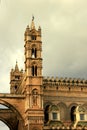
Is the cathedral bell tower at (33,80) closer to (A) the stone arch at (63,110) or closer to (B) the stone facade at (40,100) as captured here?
(B) the stone facade at (40,100)

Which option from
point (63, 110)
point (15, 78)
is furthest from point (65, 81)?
point (15, 78)

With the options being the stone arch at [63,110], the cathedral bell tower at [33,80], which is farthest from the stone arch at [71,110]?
the cathedral bell tower at [33,80]

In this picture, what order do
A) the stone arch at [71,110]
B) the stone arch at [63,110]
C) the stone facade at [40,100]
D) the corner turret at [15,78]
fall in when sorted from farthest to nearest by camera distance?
1. the corner turret at [15,78]
2. the stone arch at [71,110]
3. the stone arch at [63,110]
4. the stone facade at [40,100]

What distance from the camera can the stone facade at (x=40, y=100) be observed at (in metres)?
48.2

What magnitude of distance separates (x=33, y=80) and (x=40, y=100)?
8.97 ft

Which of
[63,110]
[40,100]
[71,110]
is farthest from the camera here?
[71,110]

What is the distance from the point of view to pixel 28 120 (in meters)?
47.4

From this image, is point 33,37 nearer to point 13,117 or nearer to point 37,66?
point 37,66

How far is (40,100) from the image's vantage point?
48.5 metres

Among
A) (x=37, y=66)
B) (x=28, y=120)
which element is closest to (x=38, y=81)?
(x=37, y=66)

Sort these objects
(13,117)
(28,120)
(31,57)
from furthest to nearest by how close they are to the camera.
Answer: (13,117) < (31,57) < (28,120)

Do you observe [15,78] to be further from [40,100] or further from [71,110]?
[40,100]

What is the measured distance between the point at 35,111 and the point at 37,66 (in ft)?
19.5

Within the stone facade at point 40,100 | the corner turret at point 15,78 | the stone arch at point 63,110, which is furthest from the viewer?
the corner turret at point 15,78
